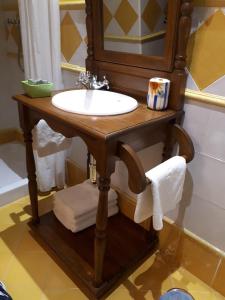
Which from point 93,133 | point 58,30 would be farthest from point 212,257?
point 58,30

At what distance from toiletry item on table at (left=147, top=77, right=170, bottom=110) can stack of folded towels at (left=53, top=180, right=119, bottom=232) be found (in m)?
0.63

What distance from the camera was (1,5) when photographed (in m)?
1.96

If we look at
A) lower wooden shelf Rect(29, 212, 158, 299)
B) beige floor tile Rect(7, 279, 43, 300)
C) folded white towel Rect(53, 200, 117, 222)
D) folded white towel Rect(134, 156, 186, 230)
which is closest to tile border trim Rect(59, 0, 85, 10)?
folded white towel Rect(134, 156, 186, 230)

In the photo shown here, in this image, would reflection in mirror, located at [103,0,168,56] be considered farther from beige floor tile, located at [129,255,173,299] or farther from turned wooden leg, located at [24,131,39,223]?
beige floor tile, located at [129,255,173,299]

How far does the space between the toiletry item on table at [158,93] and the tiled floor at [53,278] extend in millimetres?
811

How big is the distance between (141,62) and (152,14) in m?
0.18

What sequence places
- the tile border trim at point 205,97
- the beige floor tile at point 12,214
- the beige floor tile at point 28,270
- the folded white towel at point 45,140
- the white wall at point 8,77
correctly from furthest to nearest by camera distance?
the white wall at point 8,77, the beige floor tile at point 12,214, the folded white towel at point 45,140, the beige floor tile at point 28,270, the tile border trim at point 205,97

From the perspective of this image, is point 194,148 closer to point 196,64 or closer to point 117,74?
point 196,64

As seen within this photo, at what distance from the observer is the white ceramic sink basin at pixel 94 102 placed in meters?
0.96

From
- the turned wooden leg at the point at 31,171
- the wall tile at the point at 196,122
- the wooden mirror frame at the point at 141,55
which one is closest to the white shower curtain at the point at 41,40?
the turned wooden leg at the point at 31,171

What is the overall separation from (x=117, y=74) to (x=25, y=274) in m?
1.03

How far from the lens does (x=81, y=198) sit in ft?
4.68

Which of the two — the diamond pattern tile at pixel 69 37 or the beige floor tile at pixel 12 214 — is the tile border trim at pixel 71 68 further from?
the beige floor tile at pixel 12 214

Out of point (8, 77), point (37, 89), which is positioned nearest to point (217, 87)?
point (37, 89)
